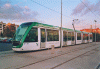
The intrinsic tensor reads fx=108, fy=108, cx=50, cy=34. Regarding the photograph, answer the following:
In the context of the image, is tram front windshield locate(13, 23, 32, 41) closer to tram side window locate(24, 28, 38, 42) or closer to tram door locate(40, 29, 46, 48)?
tram side window locate(24, 28, 38, 42)

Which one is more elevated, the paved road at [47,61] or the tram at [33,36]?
the tram at [33,36]

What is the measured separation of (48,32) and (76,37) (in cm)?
1228

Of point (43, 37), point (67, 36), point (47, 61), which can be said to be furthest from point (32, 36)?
point (67, 36)

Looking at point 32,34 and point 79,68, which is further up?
point 32,34

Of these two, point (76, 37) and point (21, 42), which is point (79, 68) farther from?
point (76, 37)

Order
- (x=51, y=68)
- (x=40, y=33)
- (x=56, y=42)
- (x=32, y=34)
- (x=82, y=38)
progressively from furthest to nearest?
1. (x=82, y=38)
2. (x=56, y=42)
3. (x=40, y=33)
4. (x=32, y=34)
5. (x=51, y=68)

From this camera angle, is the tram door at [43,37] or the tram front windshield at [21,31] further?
the tram door at [43,37]

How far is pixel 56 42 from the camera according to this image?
678 inches

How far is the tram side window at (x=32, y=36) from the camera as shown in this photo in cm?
1232

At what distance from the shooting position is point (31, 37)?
12.6 m

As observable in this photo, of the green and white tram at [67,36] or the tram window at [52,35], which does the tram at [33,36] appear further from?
the green and white tram at [67,36]

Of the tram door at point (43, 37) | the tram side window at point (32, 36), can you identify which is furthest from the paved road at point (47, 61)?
the tram door at point (43, 37)

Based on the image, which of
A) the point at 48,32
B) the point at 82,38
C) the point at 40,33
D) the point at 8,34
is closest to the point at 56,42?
the point at 48,32

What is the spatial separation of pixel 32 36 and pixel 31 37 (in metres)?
0.19
